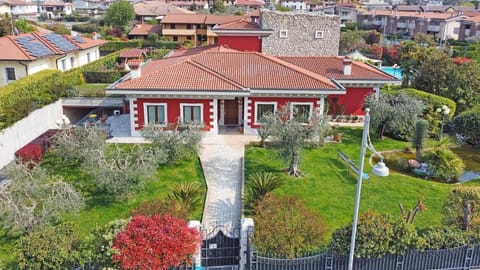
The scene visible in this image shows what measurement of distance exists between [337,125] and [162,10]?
267 ft

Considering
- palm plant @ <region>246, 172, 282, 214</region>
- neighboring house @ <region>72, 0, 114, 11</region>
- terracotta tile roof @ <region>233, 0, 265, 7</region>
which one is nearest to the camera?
palm plant @ <region>246, 172, 282, 214</region>

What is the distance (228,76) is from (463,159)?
14.0 m

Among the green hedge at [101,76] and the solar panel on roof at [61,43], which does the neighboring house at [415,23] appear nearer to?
the green hedge at [101,76]

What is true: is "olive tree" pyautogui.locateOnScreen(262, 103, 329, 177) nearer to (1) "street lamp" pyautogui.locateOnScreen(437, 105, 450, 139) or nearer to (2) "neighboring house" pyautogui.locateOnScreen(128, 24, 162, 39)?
(1) "street lamp" pyautogui.locateOnScreen(437, 105, 450, 139)

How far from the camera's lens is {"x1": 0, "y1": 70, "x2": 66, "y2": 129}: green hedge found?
2386 centimetres

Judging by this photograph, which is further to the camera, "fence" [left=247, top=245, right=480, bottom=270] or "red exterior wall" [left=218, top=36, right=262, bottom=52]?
"red exterior wall" [left=218, top=36, right=262, bottom=52]

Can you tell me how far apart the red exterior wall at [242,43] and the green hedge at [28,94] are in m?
12.4

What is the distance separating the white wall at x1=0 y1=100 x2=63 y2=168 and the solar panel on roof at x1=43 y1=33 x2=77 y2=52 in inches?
406

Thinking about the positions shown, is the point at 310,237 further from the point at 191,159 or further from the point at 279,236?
the point at 191,159

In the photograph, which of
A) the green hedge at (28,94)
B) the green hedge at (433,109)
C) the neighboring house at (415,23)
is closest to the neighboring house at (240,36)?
the green hedge at (433,109)

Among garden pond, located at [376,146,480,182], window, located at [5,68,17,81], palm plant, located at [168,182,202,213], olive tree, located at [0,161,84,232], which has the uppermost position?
window, located at [5,68,17,81]

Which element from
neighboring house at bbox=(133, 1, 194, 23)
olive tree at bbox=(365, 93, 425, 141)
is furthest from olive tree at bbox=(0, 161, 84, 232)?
neighboring house at bbox=(133, 1, 194, 23)

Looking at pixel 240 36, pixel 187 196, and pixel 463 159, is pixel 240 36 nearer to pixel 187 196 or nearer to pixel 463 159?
pixel 463 159

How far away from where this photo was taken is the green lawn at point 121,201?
50.6 feet
